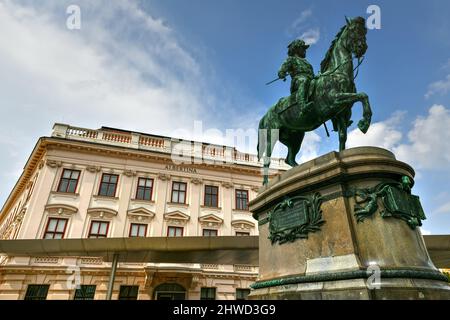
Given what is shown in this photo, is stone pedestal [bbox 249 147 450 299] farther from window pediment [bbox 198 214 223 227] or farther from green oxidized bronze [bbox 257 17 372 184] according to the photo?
window pediment [bbox 198 214 223 227]

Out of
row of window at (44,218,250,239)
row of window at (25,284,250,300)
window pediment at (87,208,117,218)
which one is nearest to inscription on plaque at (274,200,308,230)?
row of window at (44,218,250,239)

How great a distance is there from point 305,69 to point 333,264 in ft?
12.7

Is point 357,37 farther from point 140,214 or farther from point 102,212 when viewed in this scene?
point 102,212

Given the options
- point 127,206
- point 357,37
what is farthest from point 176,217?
point 357,37

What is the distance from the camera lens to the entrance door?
64.8 ft

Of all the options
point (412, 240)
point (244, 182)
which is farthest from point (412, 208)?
point (244, 182)

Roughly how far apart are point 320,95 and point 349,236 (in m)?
2.73

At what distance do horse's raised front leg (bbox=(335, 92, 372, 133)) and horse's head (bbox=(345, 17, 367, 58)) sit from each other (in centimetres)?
111

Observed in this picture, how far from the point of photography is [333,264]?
3.59m

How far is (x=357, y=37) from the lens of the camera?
5465 mm

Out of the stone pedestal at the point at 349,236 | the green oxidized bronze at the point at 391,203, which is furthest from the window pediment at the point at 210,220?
the green oxidized bronze at the point at 391,203
